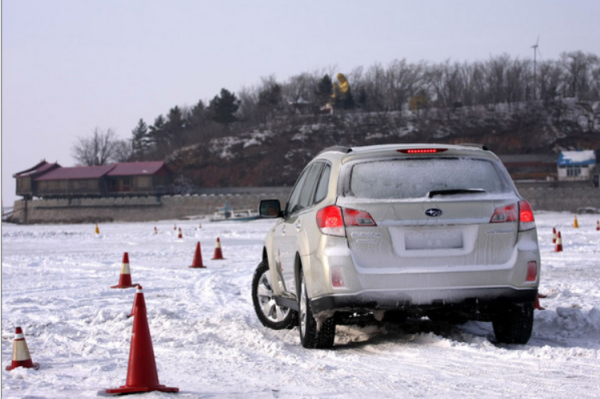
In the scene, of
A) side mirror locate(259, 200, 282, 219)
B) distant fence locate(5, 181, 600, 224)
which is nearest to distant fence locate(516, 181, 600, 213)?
distant fence locate(5, 181, 600, 224)

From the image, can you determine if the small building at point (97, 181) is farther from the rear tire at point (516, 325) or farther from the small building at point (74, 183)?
the rear tire at point (516, 325)

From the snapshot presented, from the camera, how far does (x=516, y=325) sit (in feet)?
25.1

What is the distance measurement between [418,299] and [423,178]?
1.06 meters

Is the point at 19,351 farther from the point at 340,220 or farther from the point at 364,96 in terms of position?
the point at 364,96

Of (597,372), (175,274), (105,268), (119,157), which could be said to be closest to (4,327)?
(597,372)

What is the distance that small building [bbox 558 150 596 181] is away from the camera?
106 metres

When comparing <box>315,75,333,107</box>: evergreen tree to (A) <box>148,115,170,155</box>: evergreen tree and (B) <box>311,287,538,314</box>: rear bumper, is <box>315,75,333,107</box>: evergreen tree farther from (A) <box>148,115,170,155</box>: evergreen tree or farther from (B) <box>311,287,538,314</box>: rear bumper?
(B) <box>311,287,538,314</box>: rear bumper

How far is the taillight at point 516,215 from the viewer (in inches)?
288

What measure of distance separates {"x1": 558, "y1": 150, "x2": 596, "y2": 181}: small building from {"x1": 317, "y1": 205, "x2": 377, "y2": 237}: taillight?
103m

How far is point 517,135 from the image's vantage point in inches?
4904

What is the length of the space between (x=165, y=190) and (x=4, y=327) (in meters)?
104

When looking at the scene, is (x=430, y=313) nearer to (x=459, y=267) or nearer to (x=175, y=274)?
(x=459, y=267)

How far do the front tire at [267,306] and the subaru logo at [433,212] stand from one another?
2.45 m

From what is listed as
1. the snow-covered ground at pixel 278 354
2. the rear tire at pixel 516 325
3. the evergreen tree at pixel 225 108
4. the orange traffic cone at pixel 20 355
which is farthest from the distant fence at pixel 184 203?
the orange traffic cone at pixel 20 355
